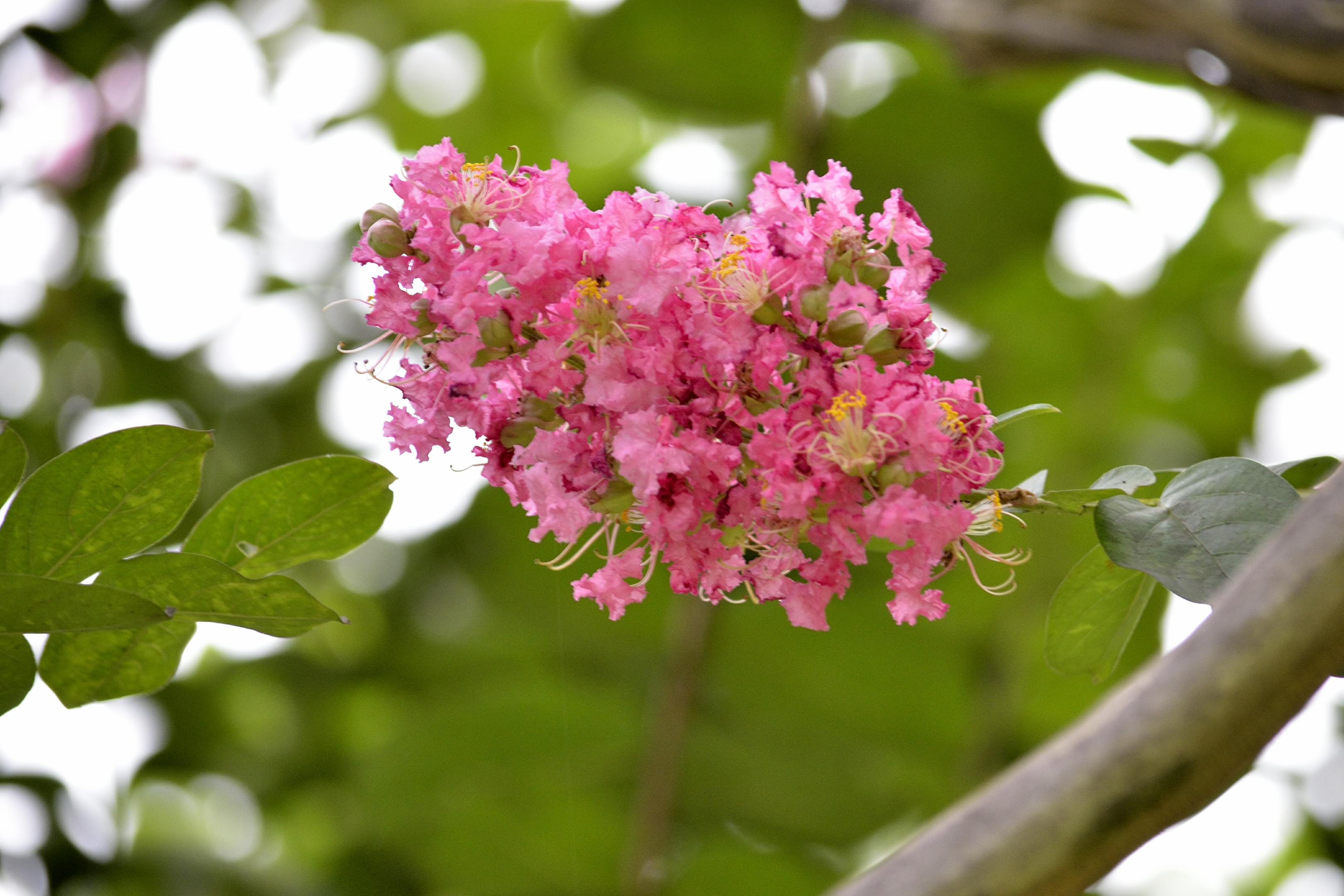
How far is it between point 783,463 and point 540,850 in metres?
0.96

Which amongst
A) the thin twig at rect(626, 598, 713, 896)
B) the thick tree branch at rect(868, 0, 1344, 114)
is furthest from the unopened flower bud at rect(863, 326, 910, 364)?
the thin twig at rect(626, 598, 713, 896)

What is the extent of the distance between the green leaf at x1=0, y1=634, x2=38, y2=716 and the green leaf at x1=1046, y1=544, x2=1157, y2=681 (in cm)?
51

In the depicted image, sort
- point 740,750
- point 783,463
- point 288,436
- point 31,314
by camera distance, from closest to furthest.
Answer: point 783,463 → point 740,750 → point 31,314 → point 288,436

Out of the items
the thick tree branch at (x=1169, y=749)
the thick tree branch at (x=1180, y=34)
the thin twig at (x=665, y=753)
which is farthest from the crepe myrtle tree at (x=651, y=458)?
the thin twig at (x=665, y=753)

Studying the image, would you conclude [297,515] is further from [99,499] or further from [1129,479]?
[1129,479]

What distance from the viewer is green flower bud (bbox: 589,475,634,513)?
24.2 inches

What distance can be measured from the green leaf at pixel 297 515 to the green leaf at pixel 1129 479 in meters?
0.35

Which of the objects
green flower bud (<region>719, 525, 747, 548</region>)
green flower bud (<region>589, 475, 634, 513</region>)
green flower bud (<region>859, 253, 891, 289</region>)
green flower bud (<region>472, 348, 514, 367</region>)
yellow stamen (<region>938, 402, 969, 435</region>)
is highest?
green flower bud (<region>859, 253, 891, 289</region>)

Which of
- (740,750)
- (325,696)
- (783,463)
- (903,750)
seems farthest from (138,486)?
(325,696)

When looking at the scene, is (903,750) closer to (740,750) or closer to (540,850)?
(740,750)

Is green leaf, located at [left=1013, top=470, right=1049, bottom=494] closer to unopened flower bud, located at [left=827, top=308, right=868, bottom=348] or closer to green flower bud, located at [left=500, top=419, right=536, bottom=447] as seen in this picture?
unopened flower bud, located at [left=827, top=308, right=868, bottom=348]

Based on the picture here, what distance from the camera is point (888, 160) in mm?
1432

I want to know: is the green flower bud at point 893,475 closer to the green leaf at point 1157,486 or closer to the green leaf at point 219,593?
the green leaf at point 1157,486

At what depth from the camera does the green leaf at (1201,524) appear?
54 centimetres
